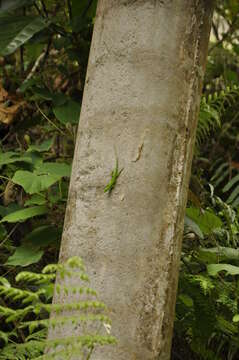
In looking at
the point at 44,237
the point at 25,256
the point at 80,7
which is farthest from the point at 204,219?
the point at 80,7

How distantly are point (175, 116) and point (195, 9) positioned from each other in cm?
37

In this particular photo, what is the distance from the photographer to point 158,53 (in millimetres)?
1764

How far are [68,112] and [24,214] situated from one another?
59 centimetres

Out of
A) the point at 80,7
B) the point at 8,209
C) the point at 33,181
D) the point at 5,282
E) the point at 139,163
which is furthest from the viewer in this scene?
the point at 80,7

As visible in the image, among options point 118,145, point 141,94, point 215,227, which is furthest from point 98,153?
point 215,227

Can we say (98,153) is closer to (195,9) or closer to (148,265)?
(148,265)

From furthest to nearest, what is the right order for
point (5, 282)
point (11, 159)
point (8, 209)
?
1. point (8, 209)
2. point (11, 159)
3. point (5, 282)

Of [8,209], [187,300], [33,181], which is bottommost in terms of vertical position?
[187,300]

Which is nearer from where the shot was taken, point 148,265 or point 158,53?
point 148,265

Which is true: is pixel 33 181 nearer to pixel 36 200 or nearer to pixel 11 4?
pixel 36 200

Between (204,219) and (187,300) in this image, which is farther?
(204,219)

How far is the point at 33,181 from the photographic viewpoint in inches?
83.2

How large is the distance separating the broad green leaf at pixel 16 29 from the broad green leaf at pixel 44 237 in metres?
0.84

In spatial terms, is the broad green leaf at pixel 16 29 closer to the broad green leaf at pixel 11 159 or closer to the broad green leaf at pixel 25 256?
the broad green leaf at pixel 11 159
